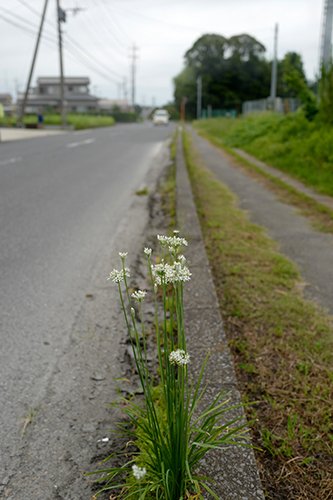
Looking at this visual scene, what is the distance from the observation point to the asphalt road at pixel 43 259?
2133mm

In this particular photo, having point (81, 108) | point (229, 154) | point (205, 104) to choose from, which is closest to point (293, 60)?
point (205, 104)

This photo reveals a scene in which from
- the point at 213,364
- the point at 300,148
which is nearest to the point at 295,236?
the point at 213,364

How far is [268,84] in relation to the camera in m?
68.1

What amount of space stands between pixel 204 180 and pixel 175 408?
6606 mm

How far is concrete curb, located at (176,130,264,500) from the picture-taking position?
55.3 inches

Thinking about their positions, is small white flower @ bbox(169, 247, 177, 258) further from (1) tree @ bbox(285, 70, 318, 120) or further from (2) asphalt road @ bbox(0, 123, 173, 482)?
(1) tree @ bbox(285, 70, 318, 120)

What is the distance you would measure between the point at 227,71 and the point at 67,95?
29647 mm

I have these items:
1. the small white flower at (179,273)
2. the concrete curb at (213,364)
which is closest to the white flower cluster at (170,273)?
the small white flower at (179,273)

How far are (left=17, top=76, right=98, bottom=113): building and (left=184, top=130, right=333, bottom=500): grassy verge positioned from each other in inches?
3048

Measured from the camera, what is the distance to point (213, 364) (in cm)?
205

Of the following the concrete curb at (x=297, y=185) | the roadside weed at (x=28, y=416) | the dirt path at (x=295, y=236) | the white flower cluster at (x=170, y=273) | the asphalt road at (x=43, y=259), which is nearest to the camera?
the white flower cluster at (x=170, y=273)

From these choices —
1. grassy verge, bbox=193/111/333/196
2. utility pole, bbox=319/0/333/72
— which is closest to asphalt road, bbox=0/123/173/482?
grassy verge, bbox=193/111/333/196

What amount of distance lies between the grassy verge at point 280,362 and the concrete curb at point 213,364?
131 millimetres

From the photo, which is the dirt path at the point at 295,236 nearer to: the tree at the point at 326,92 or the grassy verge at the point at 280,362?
the grassy verge at the point at 280,362
